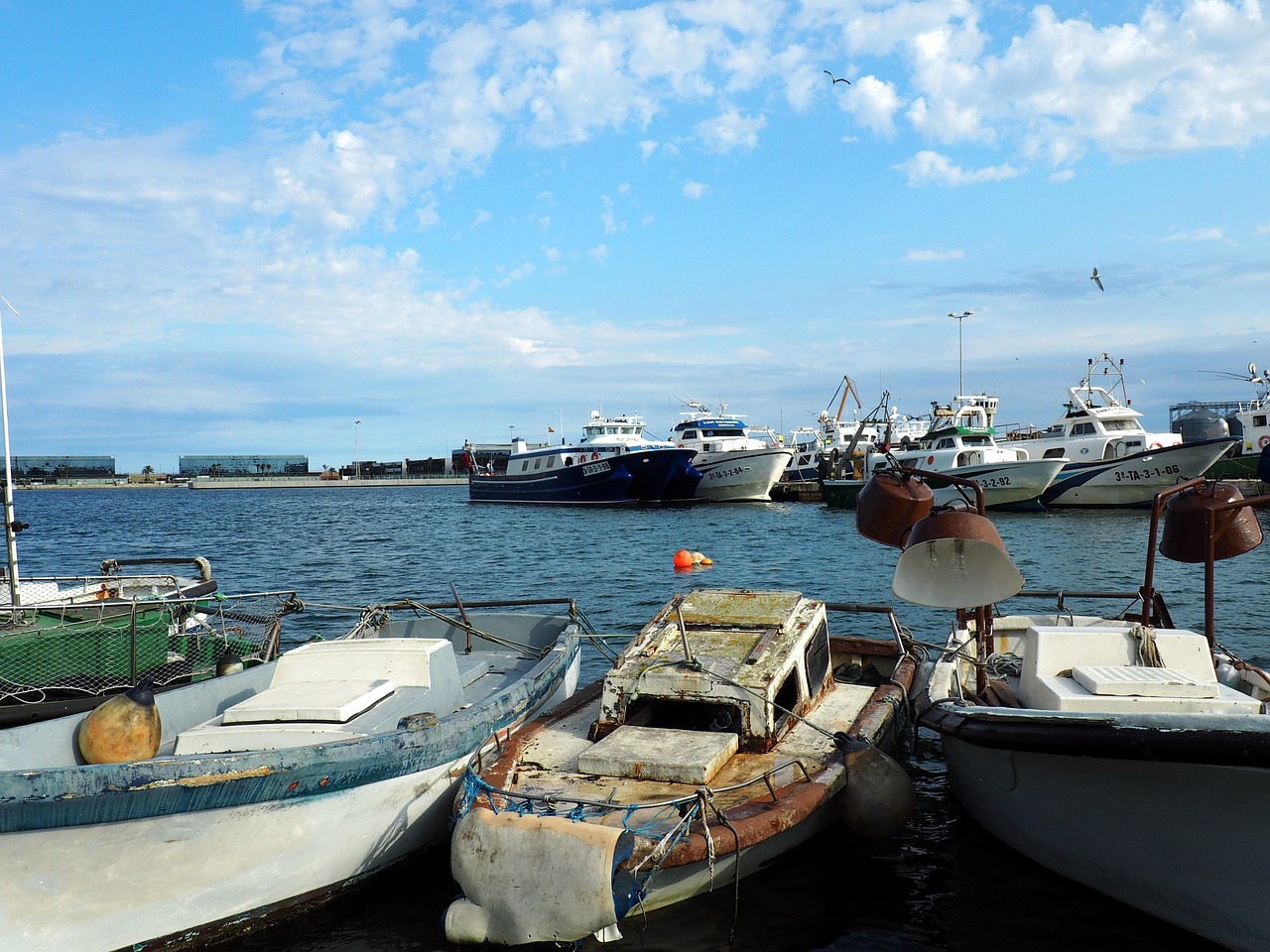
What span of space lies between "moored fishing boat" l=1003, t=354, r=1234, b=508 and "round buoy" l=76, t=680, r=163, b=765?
142ft

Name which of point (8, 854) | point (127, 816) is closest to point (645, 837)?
point (127, 816)

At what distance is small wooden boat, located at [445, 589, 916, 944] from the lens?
19.8 feet

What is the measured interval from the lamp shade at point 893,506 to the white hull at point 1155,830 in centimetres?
252

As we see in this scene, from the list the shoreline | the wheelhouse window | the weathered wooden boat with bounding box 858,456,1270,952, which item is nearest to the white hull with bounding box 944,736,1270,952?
the weathered wooden boat with bounding box 858,456,1270,952

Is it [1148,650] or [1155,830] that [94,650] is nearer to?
[1155,830]

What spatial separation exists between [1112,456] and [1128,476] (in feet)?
5.82

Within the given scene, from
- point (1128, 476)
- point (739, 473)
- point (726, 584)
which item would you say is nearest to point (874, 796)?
point (726, 584)

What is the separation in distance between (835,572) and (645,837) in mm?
21361

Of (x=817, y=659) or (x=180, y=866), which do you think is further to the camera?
(x=817, y=659)

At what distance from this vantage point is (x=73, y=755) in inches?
283

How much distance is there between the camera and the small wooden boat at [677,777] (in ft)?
19.8

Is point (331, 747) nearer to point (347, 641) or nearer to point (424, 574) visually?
point (347, 641)

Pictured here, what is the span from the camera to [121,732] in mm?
6984

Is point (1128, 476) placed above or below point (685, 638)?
above
